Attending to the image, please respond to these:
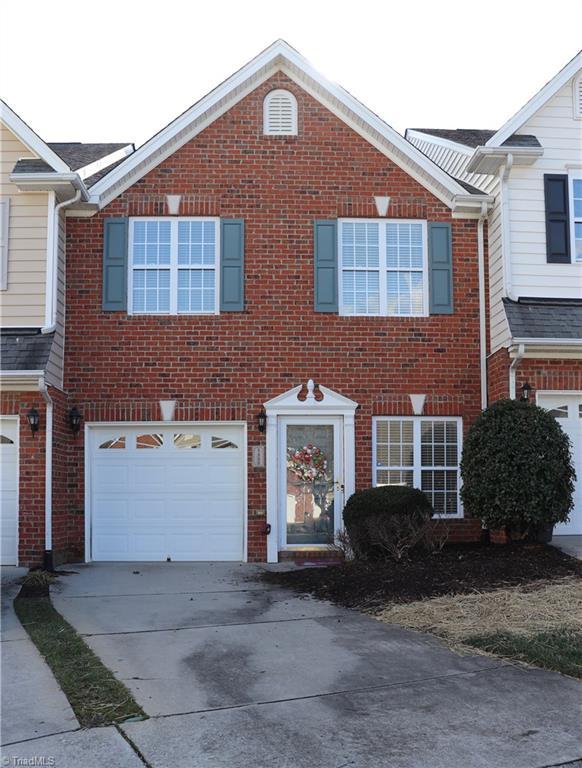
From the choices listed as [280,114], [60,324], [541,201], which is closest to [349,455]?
[60,324]

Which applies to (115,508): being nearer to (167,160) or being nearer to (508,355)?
(167,160)

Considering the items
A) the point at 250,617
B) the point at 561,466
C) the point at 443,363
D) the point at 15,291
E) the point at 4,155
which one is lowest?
the point at 250,617

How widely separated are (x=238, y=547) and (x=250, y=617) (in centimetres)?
430

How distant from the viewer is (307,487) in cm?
1255

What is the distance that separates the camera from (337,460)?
1259cm

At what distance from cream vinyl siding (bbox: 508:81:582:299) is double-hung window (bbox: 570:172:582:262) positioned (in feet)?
0.50

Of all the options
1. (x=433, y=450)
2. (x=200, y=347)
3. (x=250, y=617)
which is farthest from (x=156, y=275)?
(x=250, y=617)

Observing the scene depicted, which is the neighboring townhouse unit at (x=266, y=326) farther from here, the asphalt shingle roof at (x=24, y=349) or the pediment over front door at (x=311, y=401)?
the asphalt shingle roof at (x=24, y=349)

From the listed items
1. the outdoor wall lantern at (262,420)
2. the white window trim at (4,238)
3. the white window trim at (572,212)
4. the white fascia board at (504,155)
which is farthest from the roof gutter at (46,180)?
the white window trim at (572,212)

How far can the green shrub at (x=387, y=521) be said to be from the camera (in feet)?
35.4

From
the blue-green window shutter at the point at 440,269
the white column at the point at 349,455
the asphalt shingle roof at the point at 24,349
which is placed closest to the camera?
the asphalt shingle roof at the point at 24,349

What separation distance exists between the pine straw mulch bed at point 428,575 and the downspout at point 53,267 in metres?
4.73

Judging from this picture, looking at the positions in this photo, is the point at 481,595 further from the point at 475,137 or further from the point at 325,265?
the point at 475,137

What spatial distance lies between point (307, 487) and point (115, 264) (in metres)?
4.48
